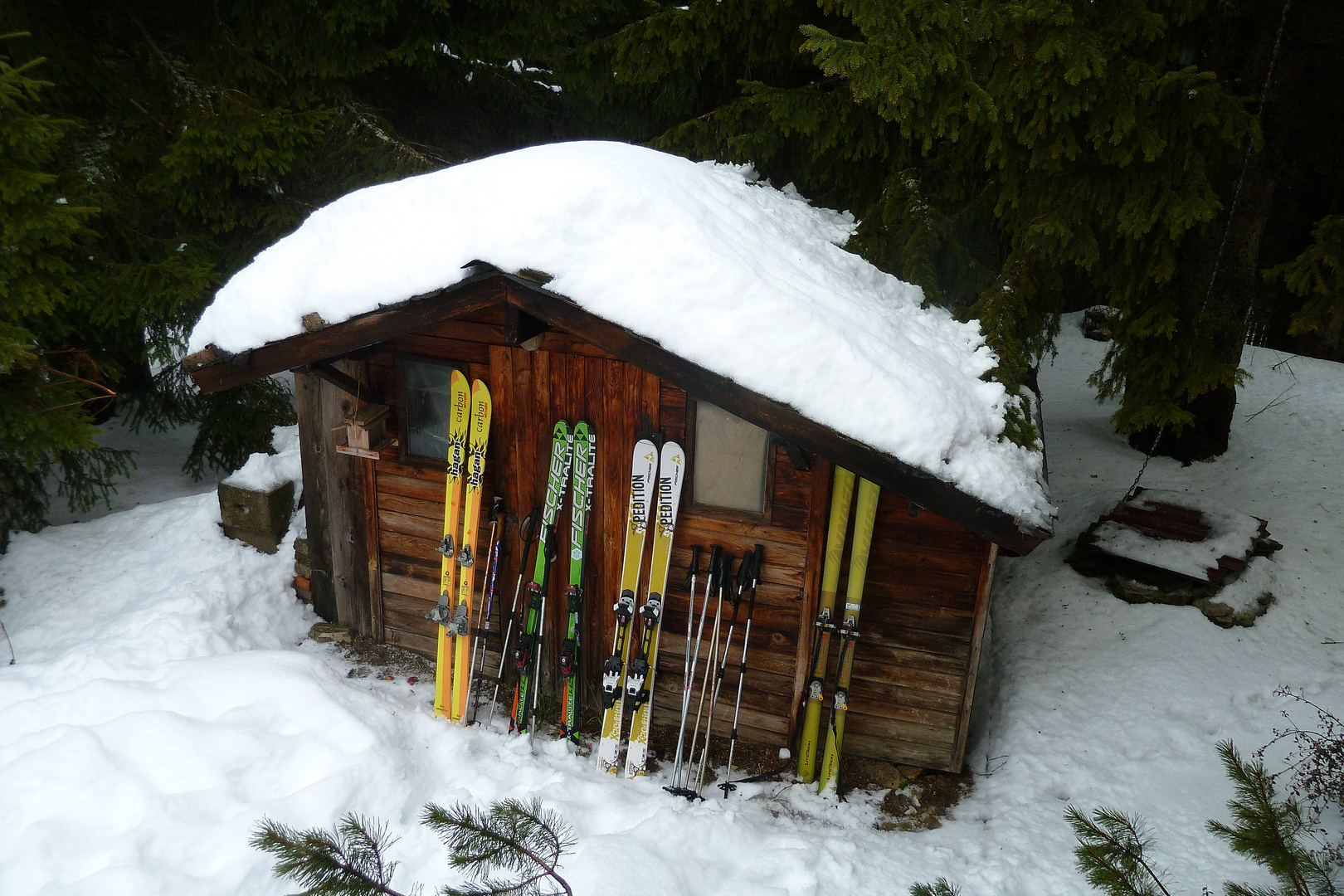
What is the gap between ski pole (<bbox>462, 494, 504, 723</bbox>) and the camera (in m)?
5.55

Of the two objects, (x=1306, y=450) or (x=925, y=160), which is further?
(x=1306, y=450)

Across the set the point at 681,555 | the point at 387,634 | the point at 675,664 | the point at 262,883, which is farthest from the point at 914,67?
the point at 262,883

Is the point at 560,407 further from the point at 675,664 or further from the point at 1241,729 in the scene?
the point at 1241,729

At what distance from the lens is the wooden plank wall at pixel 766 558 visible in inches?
195

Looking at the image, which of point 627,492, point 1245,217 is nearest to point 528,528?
point 627,492

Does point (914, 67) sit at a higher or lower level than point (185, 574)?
higher

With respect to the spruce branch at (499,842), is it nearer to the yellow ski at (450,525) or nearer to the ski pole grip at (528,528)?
the ski pole grip at (528,528)

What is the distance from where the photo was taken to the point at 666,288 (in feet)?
13.9

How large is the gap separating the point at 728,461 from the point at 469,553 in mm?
2004

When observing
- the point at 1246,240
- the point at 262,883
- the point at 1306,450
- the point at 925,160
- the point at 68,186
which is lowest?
the point at 262,883

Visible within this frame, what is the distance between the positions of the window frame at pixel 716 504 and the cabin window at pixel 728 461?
13 millimetres

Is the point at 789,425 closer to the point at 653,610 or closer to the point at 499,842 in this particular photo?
the point at 653,610

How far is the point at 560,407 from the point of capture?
5.26m

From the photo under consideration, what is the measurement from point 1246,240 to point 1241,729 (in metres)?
4.35
